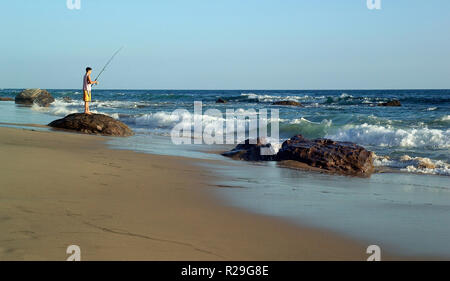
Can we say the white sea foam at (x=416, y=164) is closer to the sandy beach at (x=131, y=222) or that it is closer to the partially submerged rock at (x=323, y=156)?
the partially submerged rock at (x=323, y=156)

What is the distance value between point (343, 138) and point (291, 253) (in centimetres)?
1072

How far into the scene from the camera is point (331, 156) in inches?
322

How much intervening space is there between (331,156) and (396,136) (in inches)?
197

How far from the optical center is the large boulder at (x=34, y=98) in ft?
110

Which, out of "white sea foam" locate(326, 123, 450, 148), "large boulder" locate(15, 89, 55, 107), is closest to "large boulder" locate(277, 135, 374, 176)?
"white sea foam" locate(326, 123, 450, 148)

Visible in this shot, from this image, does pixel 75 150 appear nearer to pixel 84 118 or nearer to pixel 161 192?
pixel 161 192

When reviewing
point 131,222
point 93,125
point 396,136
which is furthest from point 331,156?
point 93,125

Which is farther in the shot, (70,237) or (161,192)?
(161,192)

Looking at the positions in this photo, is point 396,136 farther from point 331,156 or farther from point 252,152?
point 252,152

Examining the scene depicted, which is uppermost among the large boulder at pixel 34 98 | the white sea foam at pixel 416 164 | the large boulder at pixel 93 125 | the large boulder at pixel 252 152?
the large boulder at pixel 34 98

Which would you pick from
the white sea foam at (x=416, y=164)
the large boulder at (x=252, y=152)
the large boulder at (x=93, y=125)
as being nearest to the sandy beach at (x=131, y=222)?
the large boulder at (x=252, y=152)

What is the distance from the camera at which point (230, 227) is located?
3986 mm

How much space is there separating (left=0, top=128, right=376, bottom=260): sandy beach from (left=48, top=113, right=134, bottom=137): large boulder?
609 cm
